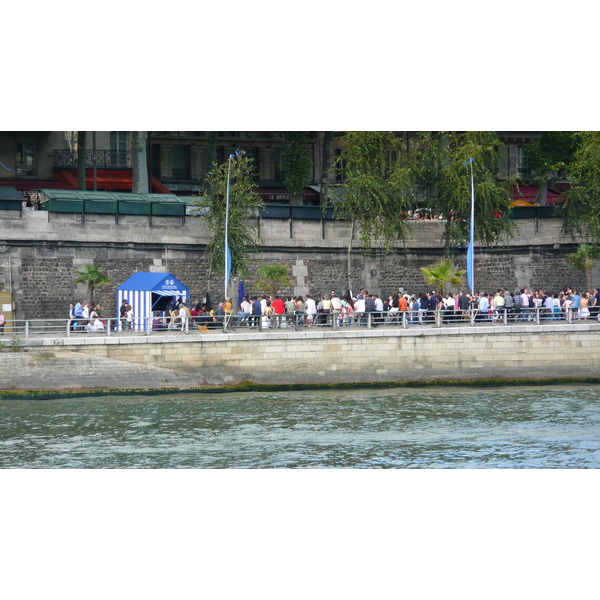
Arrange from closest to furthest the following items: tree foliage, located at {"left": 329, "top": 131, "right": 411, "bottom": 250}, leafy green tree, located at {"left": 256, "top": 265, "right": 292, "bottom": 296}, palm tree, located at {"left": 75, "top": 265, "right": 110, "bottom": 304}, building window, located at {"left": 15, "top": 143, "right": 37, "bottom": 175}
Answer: palm tree, located at {"left": 75, "top": 265, "right": 110, "bottom": 304} → leafy green tree, located at {"left": 256, "top": 265, "right": 292, "bottom": 296} → tree foliage, located at {"left": 329, "top": 131, "right": 411, "bottom": 250} → building window, located at {"left": 15, "top": 143, "right": 37, "bottom": 175}

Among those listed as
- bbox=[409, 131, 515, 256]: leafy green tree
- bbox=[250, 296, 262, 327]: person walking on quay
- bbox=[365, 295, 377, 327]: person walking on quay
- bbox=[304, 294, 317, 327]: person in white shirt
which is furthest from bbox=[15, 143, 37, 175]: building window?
bbox=[365, 295, 377, 327]: person walking on quay

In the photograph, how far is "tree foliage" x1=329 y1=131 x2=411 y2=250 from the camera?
34406mm

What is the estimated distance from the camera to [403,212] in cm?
3612

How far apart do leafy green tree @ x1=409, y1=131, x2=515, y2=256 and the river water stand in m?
8.57

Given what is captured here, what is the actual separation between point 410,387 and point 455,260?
30.0 ft

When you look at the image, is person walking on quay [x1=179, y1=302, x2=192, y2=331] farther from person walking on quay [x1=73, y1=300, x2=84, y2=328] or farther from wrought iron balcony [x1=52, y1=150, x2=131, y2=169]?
wrought iron balcony [x1=52, y1=150, x2=131, y2=169]

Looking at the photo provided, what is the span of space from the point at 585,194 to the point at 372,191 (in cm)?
700

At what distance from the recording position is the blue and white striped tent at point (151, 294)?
2992 cm

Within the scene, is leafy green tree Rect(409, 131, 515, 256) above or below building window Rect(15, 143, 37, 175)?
below

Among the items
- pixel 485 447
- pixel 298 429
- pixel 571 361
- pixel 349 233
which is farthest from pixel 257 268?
pixel 485 447

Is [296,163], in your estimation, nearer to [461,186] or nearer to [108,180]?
[108,180]

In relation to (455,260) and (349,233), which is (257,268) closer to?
(349,233)

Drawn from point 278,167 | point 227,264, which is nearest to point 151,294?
point 227,264

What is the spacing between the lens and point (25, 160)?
140ft
